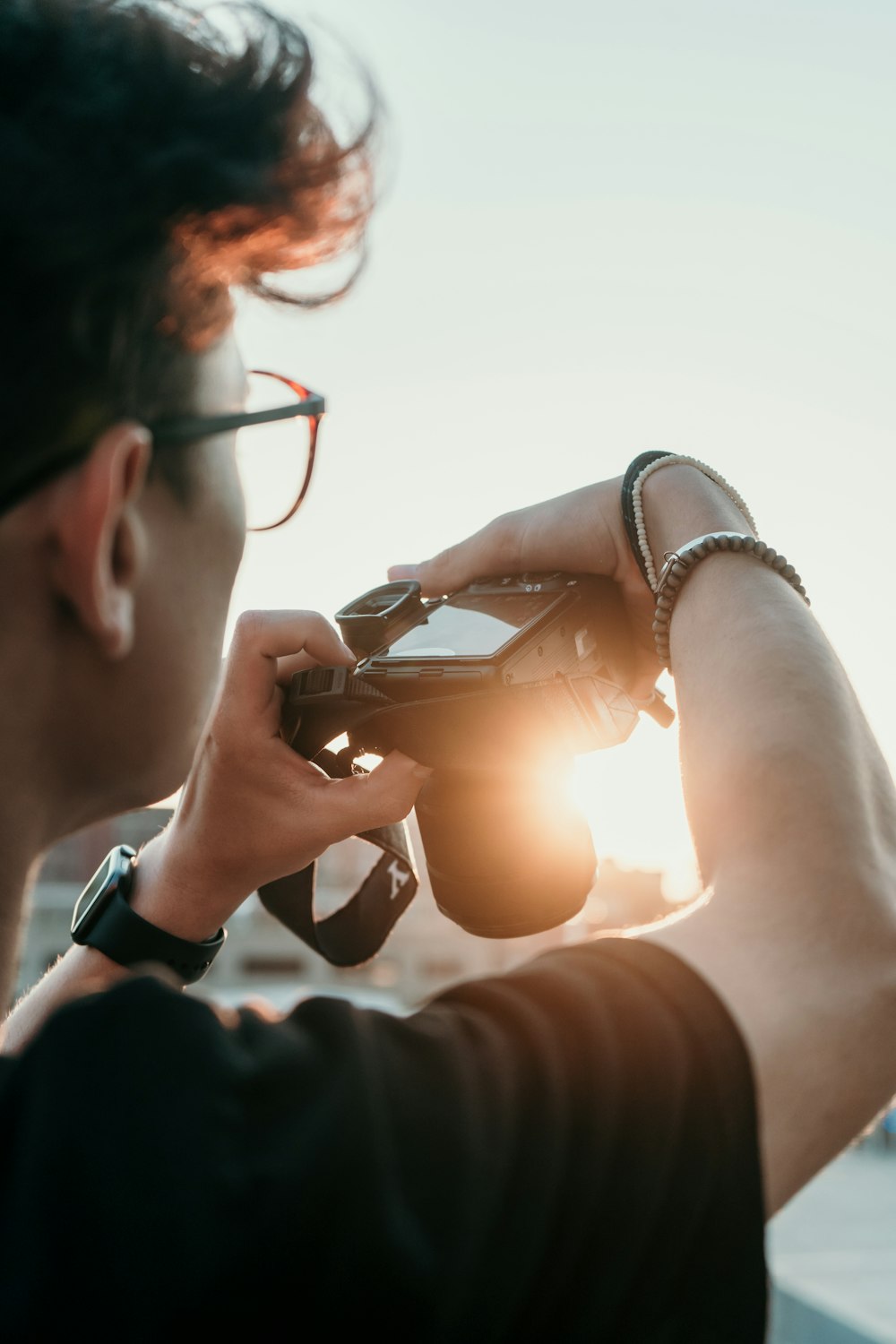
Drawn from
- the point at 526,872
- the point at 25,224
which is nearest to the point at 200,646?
the point at 25,224

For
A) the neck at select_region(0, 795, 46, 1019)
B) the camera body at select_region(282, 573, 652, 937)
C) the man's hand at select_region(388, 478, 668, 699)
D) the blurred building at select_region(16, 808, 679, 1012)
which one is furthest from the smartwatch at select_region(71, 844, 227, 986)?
the blurred building at select_region(16, 808, 679, 1012)

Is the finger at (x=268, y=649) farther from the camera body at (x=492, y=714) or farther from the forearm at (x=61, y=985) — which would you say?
the forearm at (x=61, y=985)

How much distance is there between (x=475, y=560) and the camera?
1459mm

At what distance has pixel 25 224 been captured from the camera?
0.78 m

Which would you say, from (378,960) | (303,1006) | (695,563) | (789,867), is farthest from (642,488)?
(378,960)

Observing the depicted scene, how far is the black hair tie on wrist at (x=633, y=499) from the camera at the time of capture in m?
1.29

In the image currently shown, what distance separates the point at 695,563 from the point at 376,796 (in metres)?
0.47

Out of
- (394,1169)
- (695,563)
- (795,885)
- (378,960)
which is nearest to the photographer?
(394,1169)

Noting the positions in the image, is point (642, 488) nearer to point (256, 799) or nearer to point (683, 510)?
point (683, 510)

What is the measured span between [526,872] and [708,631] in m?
0.44

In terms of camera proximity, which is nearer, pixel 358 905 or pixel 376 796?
pixel 376 796

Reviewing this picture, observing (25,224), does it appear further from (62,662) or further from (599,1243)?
(599,1243)

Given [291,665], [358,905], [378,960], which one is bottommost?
[378,960]

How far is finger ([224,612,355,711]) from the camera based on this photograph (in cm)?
137
